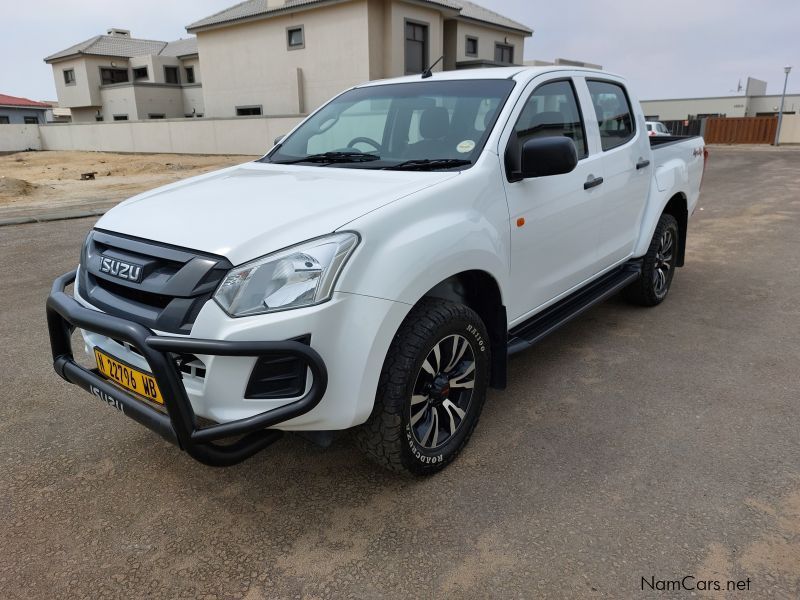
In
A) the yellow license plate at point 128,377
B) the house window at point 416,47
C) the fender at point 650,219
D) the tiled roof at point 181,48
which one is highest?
the tiled roof at point 181,48


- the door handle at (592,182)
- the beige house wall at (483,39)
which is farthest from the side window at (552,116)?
the beige house wall at (483,39)

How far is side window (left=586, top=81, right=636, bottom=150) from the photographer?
3969 millimetres

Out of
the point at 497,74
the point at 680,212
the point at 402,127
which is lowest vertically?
the point at 680,212

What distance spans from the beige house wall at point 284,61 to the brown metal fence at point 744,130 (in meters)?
22.8

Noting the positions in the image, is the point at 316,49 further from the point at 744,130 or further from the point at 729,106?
the point at 729,106

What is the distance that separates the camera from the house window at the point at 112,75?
3897cm

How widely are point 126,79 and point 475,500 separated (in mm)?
45126

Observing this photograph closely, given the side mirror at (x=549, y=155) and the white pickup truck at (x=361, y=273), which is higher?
the side mirror at (x=549, y=155)

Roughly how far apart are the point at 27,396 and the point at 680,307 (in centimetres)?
489

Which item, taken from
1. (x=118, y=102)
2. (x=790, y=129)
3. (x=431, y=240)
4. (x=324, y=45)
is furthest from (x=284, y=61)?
(x=790, y=129)

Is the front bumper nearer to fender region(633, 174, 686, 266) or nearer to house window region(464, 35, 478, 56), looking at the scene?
fender region(633, 174, 686, 266)

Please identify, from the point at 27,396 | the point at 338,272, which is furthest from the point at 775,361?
the point at 27,396

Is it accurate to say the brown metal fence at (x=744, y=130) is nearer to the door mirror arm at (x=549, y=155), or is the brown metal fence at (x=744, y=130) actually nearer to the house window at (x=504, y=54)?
the house window at (x=504, y=54)

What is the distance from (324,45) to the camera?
81.1 ft
